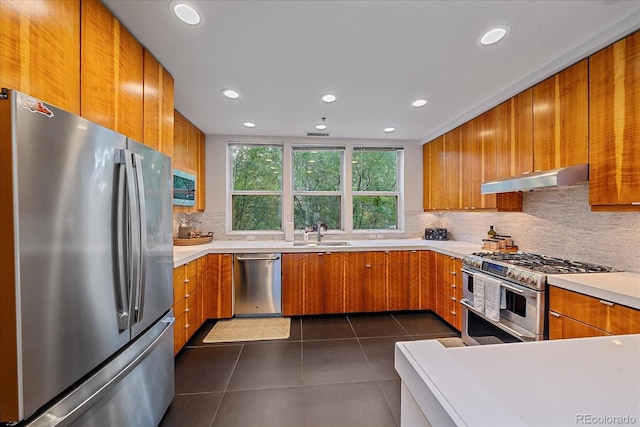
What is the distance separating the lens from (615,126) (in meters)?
1.69

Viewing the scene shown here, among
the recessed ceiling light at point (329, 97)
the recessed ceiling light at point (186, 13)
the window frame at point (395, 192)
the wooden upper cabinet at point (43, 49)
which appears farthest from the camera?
the window frame at point (395, 192)

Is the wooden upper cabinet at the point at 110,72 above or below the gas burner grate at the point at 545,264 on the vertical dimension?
above

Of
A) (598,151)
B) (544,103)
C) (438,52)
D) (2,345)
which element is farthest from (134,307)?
(544,103)

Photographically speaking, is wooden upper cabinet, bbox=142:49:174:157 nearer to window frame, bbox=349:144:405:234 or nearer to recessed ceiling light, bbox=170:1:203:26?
recessed ceiling light, bbox=170:1:203:26

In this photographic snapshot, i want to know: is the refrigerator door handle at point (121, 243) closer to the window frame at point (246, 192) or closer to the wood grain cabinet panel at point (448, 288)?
the window frame at point (246, 192)

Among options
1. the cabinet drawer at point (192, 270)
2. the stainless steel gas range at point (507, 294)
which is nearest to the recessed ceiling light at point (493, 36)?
the stainless steel gas range at point (507, 294)

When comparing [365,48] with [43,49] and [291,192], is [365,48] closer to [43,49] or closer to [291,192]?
[43,49]

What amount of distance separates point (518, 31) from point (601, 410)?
204 centimetres

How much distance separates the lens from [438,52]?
1873mm

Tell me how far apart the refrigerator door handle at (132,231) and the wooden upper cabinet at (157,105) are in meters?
0.69

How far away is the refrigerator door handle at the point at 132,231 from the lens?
4.12ft

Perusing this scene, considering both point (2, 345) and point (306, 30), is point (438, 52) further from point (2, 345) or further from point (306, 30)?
point (2, 345)

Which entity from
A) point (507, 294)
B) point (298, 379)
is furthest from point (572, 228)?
point (298, 379)

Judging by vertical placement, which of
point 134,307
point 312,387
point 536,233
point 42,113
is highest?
point 42,113
